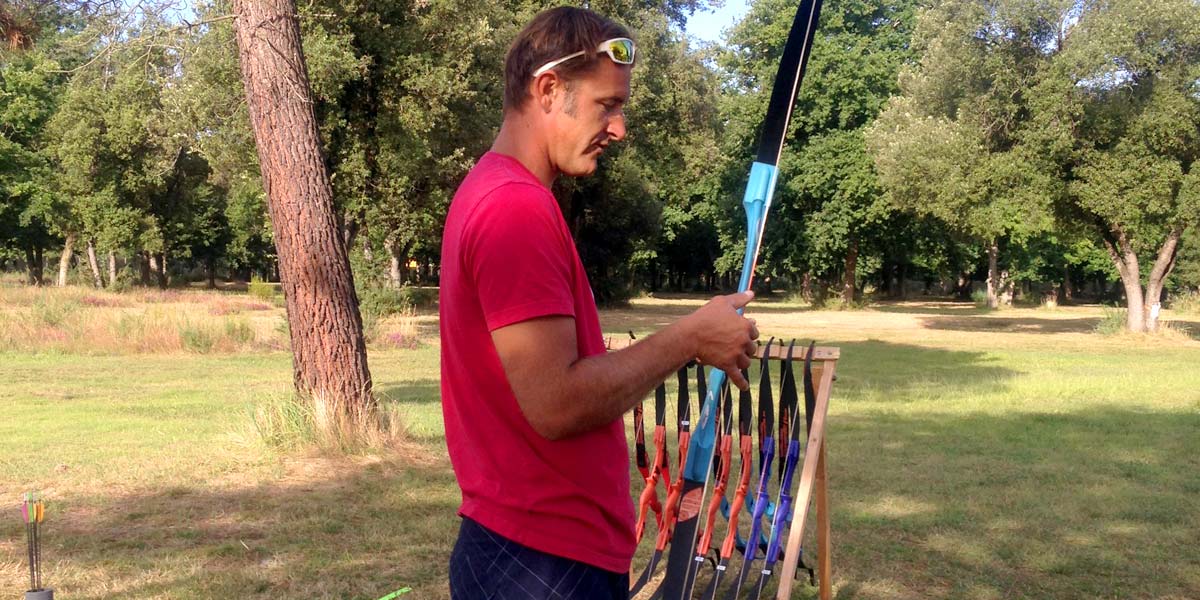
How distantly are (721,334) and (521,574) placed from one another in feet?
1.95

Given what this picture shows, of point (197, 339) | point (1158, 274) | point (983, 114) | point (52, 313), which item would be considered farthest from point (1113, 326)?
point (52, 313)

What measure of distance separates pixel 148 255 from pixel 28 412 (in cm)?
5238

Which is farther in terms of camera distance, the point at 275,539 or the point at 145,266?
the point at 145,266

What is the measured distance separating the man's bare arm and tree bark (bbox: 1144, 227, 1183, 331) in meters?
28.1

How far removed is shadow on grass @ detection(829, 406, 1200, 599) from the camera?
579cm

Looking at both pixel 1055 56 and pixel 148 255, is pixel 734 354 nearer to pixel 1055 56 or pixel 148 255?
pixel 1055 56

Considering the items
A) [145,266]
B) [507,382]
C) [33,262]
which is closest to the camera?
[507,382]

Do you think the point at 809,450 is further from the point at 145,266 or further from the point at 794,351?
the point at 145,266

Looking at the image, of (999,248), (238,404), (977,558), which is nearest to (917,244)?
(999,248)

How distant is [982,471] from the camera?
9125 mm

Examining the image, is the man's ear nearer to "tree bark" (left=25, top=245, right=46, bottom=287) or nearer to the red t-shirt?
the red t-shirt

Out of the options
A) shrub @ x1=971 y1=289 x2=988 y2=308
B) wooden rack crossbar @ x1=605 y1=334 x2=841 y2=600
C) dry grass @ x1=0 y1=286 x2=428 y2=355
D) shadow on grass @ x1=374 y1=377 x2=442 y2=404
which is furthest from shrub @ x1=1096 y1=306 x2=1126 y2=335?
wooden rack crossbar @ x1=605 y1=334 x2=841 y2=600

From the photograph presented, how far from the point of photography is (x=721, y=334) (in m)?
1.99

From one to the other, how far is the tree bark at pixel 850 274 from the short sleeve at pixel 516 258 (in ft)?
154
